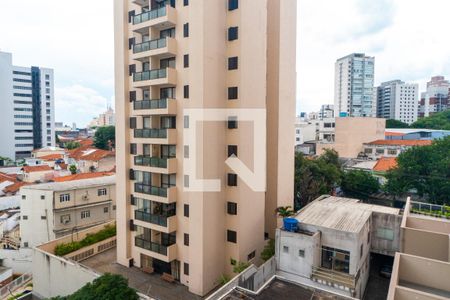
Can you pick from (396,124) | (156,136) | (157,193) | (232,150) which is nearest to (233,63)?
(232,150)

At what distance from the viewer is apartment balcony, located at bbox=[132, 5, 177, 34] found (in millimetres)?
19594

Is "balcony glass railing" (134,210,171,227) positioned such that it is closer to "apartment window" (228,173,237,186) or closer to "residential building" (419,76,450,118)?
"apartment window" (228,173,237,186)

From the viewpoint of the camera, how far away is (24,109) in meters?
90.8

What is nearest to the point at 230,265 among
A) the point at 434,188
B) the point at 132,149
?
the point at 132,149

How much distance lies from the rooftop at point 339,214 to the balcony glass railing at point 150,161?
1032 centimetres

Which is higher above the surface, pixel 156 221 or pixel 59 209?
pixel 156 221

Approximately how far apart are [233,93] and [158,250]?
1257cm

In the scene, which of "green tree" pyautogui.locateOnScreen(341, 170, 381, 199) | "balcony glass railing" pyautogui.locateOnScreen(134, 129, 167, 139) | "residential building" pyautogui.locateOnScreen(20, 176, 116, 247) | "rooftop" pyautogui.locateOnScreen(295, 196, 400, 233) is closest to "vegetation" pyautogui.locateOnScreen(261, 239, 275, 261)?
"rooftop" pyautogui.locateOnScreen(295, 196, 400, 233)

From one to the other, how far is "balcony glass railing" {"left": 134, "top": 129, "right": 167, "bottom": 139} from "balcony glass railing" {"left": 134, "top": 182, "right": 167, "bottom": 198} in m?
3.67

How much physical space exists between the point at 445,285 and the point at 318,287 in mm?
6367

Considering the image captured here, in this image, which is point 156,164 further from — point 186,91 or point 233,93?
point 233,93

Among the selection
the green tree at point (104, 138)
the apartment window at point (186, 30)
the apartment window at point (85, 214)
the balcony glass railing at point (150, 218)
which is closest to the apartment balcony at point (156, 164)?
the balcony glass railing at point (150, 218)

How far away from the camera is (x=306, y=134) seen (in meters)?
81.2

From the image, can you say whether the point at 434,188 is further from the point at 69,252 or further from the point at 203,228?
the point at 69,252
